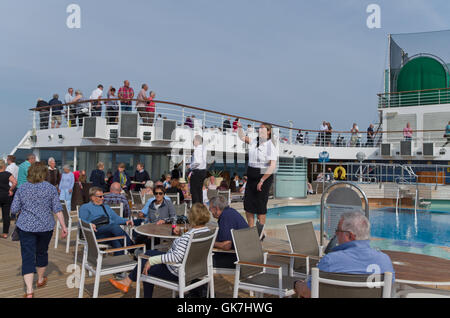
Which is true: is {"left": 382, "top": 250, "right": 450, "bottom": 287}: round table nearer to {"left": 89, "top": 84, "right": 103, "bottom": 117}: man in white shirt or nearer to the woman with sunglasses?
the woman with sunglasses

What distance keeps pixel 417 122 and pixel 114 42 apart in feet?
61.6

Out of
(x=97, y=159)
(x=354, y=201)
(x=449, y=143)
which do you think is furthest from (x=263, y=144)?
(x=449, y=143)

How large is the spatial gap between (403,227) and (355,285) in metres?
8.99

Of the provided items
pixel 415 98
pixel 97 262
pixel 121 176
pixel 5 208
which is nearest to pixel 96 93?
pixel 121 176

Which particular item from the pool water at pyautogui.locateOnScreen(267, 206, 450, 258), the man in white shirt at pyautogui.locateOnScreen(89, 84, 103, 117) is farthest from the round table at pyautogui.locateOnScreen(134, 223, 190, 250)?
→ the man in white shirt at pyautogui.locateOnScreen(89, 84, 103, 117)

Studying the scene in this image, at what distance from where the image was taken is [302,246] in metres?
3.36

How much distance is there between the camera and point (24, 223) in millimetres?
3287

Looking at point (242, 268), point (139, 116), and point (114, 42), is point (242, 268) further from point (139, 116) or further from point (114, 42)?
point (139, 116)

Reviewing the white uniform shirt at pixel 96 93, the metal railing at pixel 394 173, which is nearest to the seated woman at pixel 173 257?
the white uniform shirt at pixel 96 93

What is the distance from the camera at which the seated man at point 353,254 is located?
2.06 metres

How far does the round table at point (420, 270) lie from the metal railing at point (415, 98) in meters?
21.1

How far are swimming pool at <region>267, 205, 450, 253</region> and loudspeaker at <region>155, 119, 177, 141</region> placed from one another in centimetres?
399

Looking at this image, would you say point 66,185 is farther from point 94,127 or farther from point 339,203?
point 339,203

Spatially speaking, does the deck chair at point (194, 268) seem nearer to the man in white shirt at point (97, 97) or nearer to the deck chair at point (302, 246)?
the deck chair at point (302, 246)
